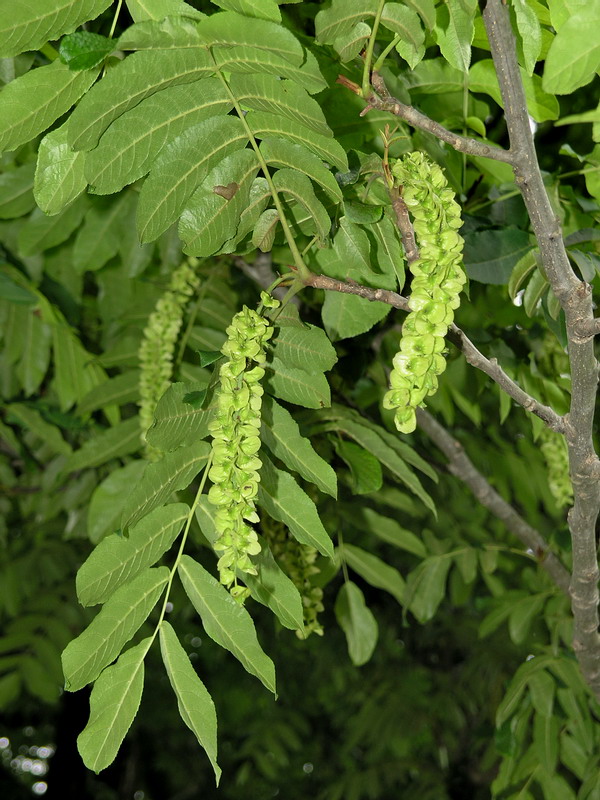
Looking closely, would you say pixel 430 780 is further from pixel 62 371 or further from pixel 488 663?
pixel 62 371

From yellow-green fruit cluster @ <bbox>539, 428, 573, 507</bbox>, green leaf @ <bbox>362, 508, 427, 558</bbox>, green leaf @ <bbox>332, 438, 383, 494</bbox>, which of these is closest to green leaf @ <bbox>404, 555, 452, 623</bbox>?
green leaf @ <bbox>362, 508, 427, 558</bbox>

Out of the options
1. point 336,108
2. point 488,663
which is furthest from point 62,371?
point 488,663

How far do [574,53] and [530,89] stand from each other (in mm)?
401

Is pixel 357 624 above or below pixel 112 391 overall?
below

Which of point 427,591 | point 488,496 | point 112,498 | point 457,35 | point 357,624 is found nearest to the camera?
point 457,35

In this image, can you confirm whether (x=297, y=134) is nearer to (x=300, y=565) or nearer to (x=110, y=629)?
(x=110, y=629)

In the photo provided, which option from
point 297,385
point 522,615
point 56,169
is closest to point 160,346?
point 297,385

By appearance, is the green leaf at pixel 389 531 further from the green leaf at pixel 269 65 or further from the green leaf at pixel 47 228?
the green leaf at pixel 269 65

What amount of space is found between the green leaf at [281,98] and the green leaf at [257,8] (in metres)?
0.07

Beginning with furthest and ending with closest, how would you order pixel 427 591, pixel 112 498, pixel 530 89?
pixel 427 591 → pixel 112 498 → pixel 530 89

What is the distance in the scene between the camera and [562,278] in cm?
90

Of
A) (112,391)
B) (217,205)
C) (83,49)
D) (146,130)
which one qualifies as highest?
(83,49)

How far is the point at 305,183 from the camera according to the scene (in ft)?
3.04

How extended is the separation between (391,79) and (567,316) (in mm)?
524
